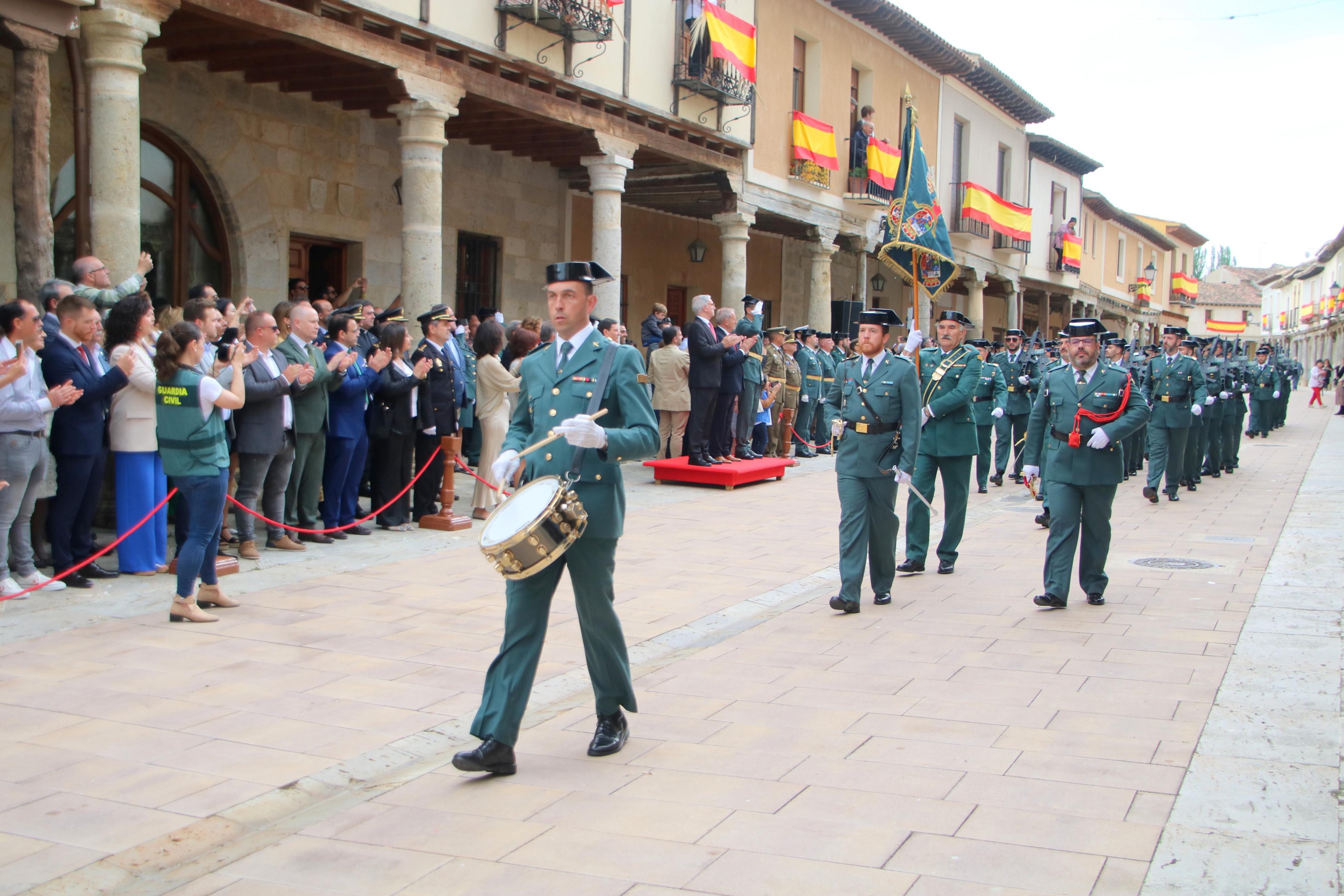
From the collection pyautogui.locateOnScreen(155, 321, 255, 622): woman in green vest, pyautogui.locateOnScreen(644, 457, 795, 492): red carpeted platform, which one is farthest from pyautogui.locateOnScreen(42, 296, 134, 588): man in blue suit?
pyautogui.locateOnScreen(644, 457, 795, 492): red carpeted platform

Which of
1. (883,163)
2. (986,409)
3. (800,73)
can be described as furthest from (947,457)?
(883,163)

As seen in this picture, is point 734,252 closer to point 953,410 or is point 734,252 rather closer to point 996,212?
point 953,410

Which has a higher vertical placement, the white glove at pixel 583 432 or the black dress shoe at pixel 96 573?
the white glove at pixel 583 432

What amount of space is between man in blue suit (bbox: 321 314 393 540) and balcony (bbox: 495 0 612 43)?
5762 mm

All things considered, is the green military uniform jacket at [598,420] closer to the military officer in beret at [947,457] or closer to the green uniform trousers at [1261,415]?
the military officer in beret at [947,457]

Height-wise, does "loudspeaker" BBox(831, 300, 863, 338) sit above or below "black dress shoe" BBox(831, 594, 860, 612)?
above

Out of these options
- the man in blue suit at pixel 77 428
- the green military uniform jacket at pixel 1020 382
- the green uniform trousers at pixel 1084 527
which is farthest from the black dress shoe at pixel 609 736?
the green military uniform jacket at pixel 1020 382

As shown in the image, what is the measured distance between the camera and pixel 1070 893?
324 centimetres

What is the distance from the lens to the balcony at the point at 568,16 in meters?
13.3

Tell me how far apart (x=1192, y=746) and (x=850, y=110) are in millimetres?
20183

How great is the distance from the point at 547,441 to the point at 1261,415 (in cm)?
2419

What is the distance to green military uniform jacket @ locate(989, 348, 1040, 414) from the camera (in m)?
14.4

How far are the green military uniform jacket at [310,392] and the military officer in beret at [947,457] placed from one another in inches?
170

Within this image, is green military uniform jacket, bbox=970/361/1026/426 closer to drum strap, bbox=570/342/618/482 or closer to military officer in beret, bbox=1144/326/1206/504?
military officer in beret, bbox=1144/326/1206/504
